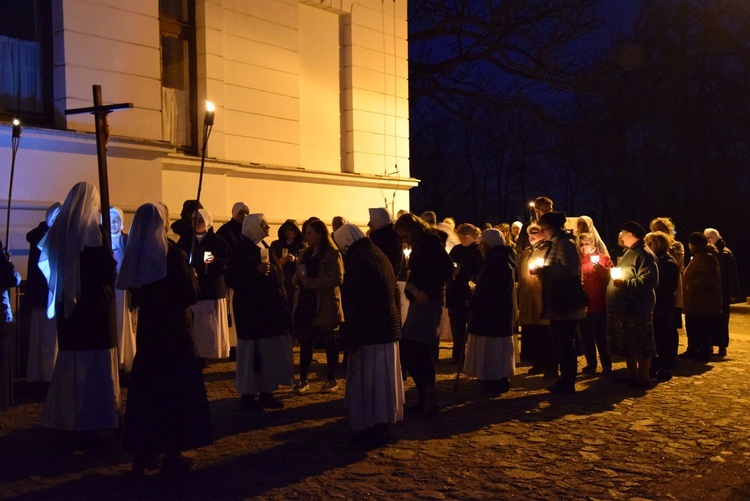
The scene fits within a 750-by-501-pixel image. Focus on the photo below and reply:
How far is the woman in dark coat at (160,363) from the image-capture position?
5.83 metres

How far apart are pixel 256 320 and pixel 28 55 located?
5.41 m

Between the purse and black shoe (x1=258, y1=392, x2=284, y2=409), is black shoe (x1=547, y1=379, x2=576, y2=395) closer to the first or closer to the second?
the purse

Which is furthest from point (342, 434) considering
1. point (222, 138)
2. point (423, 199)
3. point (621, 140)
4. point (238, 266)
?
point (423, 199)

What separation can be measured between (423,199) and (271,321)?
47.4m

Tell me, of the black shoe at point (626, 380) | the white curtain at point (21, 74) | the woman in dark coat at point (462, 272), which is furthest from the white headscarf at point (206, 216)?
the black shoe at point (626, 380)

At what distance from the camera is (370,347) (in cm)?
676

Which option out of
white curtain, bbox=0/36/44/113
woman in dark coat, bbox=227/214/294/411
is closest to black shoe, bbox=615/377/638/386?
woman in dark coat, bbox=227/214/294/411

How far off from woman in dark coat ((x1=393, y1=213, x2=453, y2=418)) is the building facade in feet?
16.6

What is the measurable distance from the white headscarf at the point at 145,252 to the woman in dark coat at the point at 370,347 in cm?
157

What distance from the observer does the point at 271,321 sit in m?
8.03

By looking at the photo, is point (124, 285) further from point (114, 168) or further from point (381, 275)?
point (114, 168)

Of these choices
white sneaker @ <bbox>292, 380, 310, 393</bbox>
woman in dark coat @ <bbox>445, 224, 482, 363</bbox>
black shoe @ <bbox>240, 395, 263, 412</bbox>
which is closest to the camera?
black shoe @ <bbox>240, 395, 263, 412</bbox>

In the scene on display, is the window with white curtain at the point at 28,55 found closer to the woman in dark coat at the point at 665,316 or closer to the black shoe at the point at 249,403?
the black shoe at the point at 249,403

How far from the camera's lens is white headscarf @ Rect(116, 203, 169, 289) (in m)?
5.88
